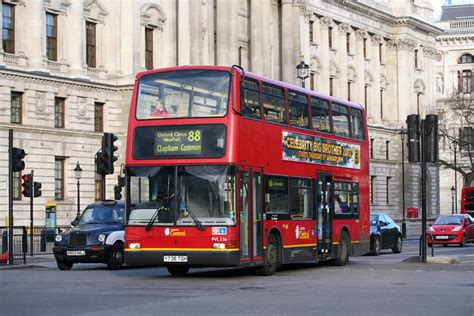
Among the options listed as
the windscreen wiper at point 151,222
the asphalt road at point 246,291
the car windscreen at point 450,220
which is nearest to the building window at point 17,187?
the car windscreen at point 450,220

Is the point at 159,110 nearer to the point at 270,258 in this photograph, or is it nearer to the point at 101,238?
the point at 270,258

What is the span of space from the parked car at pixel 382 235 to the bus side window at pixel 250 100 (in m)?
14.8

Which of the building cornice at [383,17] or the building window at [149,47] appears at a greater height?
the building cornice at [383,17]

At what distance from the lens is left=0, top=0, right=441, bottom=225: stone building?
57.7 m

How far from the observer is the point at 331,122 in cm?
3003

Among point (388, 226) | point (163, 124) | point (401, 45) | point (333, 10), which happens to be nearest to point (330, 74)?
point (333, 10)

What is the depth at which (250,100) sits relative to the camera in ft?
83.0

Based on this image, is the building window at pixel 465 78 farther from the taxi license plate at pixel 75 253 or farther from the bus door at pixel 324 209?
the taxi license plate at pixel 75 253

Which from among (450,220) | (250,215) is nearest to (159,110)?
(250,215)

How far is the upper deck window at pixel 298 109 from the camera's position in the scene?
90.2 ft

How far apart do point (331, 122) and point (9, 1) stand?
3131cm

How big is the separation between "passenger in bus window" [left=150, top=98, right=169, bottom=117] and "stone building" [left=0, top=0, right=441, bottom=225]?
31.7m

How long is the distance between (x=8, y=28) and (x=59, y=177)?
26.5ft

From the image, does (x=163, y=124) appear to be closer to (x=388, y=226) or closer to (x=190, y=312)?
(x=190, y=312)
